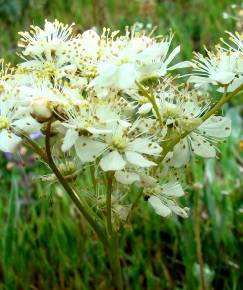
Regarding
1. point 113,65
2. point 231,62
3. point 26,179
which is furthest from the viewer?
point 26,179

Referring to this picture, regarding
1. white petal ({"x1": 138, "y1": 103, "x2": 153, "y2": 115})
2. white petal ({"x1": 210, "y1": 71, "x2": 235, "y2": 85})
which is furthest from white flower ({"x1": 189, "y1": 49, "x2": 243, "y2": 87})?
Answer: white petal ({"x1": 138, "y1": 103, "x2": 153, "y2": 115})

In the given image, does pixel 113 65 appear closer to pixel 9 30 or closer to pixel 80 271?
pixel 80 271

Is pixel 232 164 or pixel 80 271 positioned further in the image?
pixel 232 164

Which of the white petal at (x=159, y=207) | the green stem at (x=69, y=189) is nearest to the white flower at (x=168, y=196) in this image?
the white petal at (x=159, y=207)

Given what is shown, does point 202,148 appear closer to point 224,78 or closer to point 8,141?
point 224,78

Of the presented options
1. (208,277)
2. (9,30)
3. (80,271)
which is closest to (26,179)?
(80,271)

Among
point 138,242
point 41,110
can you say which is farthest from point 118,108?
point 138,242

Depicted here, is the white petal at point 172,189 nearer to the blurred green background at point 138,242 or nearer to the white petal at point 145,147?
the white petal at point 145,147
